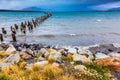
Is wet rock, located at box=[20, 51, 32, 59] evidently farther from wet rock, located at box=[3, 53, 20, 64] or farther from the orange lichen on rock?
the orange lichen on rock

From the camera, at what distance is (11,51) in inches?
648

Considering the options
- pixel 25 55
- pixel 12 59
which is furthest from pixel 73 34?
pixel 12 59

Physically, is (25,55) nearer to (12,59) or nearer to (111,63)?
(12,59)

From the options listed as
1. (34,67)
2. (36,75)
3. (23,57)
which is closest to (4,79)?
(36,75)

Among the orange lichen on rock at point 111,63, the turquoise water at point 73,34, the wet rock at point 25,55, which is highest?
the orange lichen on rock at point 111,63

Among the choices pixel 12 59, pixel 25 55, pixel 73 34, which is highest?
pixel 12 59

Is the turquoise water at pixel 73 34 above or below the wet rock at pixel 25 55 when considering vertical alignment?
below

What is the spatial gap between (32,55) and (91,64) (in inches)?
151

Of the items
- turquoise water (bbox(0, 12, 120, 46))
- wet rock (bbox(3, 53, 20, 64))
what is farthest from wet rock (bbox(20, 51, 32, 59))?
turquoise water (bbox(0, 12, 120, 46))

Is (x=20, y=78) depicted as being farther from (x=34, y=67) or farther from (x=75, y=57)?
(x=75, y=57)

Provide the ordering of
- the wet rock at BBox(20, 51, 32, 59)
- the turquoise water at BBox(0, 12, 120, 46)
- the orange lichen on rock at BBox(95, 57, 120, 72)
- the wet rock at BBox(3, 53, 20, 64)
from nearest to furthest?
the orange lichen on rock at BBox(95, 57, 120, 72)
the wet rock at BBox(3, 53, 20, 64)
the wet rock at BBox(20, 51, 32, 59)
the turquoise water at BBox(0, 12, 120, 46)

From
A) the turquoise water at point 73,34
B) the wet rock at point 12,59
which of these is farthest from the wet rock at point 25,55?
the turquoise water at point 73,34

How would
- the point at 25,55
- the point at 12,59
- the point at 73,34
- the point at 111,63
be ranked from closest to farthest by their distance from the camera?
the point at 111,63 → the point at 12,59 → the point at 25,55 → the point at 73,34

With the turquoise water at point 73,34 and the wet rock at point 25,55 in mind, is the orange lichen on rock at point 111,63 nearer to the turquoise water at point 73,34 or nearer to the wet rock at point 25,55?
the wet rock at point 25,55
